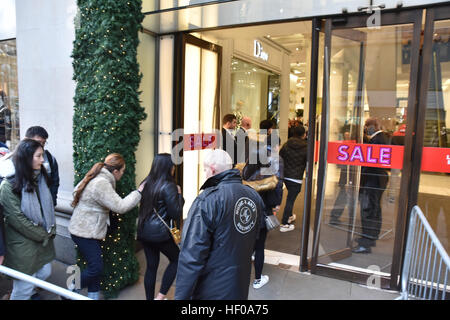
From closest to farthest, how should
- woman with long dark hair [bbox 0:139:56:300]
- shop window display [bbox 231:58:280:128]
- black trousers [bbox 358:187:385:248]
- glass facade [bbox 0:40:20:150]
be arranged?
woman with long dark hair [bbox 0:139:56:300], black trousers [bbox 358:187:385:248], glass facade [bbox 0:40:20:150], shop window display [bbox 231:58:280:128]

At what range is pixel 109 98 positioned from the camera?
12.0 ft

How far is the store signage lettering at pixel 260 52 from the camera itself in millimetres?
8789

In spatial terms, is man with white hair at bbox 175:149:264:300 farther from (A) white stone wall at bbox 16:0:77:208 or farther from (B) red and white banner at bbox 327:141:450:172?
(A) white stone wall at bbox 16:0:77:208

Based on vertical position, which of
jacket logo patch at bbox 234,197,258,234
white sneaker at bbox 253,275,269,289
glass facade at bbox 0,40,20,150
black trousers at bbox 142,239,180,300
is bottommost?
white sneaker at bbox 253,275,269,289

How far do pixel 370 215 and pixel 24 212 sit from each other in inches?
157

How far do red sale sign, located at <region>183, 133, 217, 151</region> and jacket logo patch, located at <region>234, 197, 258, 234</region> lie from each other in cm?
337

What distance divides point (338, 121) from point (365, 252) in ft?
5.65

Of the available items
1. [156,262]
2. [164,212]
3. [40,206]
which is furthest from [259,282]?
[40,206]

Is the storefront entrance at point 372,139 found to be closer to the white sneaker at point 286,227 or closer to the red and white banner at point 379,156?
the red and white banner at point 379,156

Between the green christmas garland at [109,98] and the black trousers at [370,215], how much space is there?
2928 mm

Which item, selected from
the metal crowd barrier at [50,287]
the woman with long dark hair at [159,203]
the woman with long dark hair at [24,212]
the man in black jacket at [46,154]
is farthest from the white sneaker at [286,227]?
the metal crowd barrier at [50,287]

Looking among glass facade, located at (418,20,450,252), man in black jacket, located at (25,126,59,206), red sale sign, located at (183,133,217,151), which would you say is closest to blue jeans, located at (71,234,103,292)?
man in black jacket, located at (25,126,59,206)

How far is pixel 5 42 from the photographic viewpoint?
6910mm

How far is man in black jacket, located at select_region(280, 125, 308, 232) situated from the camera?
5672 millimetres
